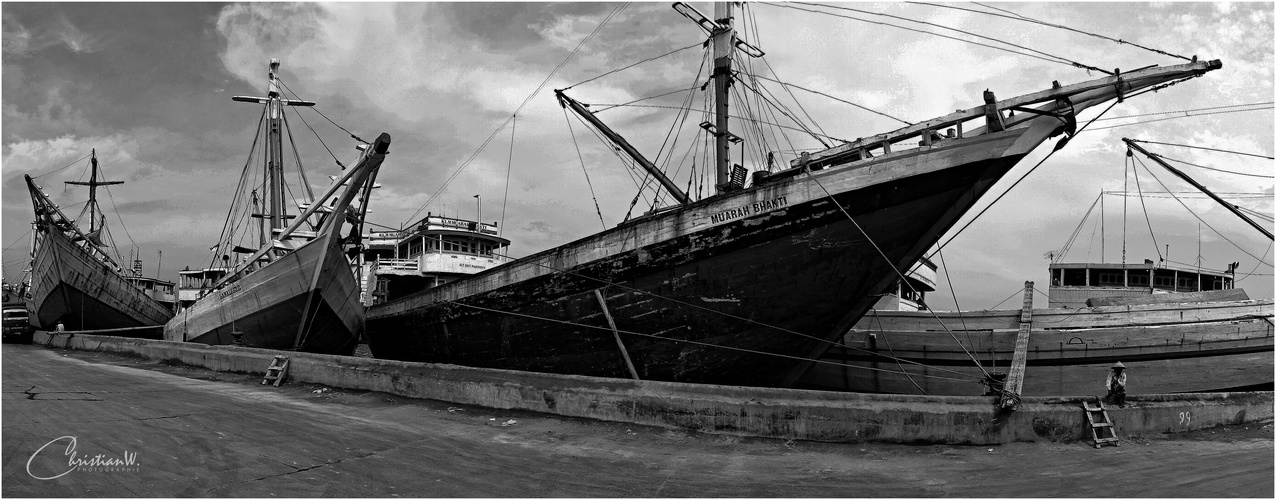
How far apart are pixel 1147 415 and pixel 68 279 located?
31.5 meters

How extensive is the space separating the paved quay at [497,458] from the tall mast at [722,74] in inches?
422

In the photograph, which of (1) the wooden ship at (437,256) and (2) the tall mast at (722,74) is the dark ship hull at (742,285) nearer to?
(2) the tall mast at (722,74)

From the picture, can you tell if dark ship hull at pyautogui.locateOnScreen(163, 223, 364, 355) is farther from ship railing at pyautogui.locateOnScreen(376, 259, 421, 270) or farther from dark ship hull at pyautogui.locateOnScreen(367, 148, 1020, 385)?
dark ship hull at pyautogui.locateOnScreen(367, 148, 1020, 385)

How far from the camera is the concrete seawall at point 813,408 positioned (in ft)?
23.4

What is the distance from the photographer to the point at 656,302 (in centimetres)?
1137

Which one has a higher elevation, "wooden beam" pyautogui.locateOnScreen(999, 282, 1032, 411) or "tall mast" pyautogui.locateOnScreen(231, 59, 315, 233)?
"tall mast" pyautogui.locateOnScreen(231, 59, 315, 233)

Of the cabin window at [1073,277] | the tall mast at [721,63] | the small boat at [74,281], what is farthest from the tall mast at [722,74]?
the small boat at [74,281]

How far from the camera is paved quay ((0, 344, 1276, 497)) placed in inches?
203

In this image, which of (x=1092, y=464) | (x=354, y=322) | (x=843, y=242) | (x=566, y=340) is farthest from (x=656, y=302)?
(x=354, y=322)

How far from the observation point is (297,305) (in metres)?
17.0

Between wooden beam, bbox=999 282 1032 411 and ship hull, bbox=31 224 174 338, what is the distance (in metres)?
29.4

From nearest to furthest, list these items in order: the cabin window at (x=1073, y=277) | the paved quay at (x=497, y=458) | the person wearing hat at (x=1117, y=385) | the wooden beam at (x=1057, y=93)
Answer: the paved quay at (x=497, y=458)
the person wearing hat at (x=1117, y=385)
the wooden beam at (x=1057, y=93)
the cabin window at (x=1073, y=277)

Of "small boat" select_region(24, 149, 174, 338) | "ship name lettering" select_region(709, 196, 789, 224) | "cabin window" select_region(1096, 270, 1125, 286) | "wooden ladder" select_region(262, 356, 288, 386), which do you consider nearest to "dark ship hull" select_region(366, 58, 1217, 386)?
"ship name lettering" select_region(709, 196, 789, 224)

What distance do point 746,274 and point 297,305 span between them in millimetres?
12100
